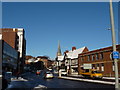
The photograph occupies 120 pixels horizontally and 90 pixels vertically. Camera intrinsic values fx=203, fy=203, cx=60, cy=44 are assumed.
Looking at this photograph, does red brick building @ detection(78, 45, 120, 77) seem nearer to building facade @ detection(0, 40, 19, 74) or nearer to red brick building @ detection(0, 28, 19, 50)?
building facade @ detection(0, 40, 19, 74)

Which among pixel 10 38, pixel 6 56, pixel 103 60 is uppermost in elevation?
pixel 10 38

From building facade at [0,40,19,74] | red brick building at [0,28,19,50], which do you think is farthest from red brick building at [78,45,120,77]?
red brick building at [0,28,19,50]

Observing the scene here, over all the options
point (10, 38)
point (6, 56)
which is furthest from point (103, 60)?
point (10, 38)

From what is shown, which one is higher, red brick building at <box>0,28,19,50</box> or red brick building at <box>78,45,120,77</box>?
red brick building at <box>0,28,19,50</box>

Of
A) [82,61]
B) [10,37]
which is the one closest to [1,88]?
[82,61]

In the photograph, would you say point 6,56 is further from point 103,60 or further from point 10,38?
point 103,60

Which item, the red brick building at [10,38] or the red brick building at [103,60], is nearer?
the red brick building at [103,60]

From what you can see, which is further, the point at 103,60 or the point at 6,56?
the point at 6,56

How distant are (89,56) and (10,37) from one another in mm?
59056

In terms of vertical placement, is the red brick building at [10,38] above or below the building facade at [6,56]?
above

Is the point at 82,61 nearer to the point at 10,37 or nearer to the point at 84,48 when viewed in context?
the point at 84,48

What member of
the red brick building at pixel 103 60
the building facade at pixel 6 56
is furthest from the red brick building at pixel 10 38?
the red brick building at pixel 103 60

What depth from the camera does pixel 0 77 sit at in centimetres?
1919

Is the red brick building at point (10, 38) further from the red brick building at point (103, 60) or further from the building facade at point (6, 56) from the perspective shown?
the red brick building at point (103, 60)
